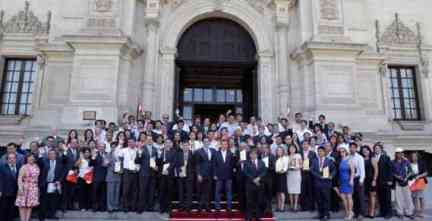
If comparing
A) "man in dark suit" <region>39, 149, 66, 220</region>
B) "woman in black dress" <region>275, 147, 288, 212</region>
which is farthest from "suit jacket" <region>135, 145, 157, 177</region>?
"woman in black dress" <region>275, 147, 288, 212</region>

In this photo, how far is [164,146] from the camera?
9.30m

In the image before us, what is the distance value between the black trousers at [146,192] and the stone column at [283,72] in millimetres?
6736

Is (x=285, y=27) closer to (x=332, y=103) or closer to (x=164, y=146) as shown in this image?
(x=332, y=103)

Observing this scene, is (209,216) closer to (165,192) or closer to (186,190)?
(186,190)

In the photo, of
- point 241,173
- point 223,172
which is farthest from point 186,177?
point 241,173

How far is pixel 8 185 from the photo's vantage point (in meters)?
8.22

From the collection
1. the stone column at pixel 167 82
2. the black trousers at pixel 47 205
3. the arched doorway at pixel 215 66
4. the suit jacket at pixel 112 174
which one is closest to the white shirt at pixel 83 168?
the suit jacket at pixel 112 174

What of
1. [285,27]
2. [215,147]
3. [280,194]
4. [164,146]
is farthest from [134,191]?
[285,27]

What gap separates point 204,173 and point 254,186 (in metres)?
1.26

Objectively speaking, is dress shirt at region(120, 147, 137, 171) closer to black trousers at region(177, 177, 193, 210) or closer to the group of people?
the group of people

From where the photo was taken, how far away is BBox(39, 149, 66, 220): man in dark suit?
28.2 feet

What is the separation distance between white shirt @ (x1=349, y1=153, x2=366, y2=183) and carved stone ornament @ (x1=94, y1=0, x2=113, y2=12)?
10.2 metres

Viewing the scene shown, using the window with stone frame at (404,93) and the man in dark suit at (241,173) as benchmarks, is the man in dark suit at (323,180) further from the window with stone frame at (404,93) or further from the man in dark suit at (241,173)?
the window with stone frame at (404,93)

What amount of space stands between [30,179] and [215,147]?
Answer: 4398 mm
